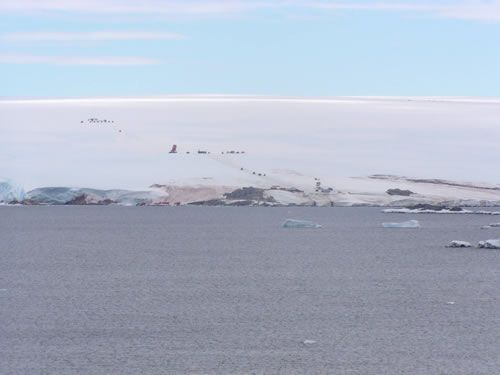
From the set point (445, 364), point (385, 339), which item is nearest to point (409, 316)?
point (385, 339)

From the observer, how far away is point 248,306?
882cm

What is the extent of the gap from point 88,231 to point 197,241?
3.87m

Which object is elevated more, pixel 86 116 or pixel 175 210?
pixel 86 116

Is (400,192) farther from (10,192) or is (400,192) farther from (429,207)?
(10,192)

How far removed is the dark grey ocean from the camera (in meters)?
6.52

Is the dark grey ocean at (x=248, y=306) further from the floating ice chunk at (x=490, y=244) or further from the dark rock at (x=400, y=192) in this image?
the dark rock at (x=400, y=192)

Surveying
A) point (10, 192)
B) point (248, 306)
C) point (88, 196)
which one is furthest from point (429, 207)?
point (248, 306)

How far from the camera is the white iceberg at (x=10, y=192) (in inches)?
1046

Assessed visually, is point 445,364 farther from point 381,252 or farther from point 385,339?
point 381,252

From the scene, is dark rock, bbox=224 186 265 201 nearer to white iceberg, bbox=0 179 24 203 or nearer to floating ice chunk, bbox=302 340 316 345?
white iceberg, bbox=0 179 24 203

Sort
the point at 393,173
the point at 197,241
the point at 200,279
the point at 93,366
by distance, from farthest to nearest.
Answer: the point at 393,173 < the point at 197,241 < the point at 200,279 < the point at 93,366

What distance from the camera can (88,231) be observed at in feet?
68.3

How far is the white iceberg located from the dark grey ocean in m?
8.72

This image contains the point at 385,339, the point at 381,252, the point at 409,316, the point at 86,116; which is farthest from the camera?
the point at 86,116
